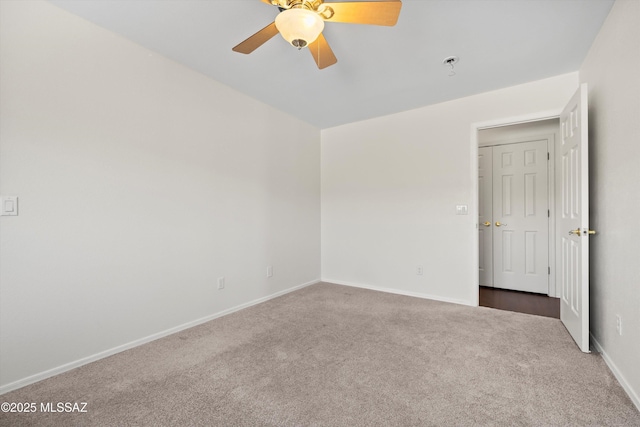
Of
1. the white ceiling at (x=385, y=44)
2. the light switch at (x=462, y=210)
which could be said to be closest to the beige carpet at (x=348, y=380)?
the light switch at (x=462, y=210)

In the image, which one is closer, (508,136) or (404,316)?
(404,316)

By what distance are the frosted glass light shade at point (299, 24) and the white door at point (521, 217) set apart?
3724 millimetres

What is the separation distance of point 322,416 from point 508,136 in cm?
424

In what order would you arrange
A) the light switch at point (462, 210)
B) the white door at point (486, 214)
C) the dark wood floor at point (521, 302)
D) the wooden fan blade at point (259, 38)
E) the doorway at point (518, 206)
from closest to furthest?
the wooden fan blade at point (259, 38)
the dark wood floor at point (521, 302)
the light switch at point (462, 210)
the doorway at point (518, 206)
the white door at point (486, 214)

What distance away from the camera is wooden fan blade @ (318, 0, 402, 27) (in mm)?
1361

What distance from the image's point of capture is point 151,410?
1.53m

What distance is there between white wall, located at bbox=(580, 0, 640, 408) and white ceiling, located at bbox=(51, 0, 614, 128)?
0.31 meters

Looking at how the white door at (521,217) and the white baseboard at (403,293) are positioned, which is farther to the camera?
the white door at (521,217)

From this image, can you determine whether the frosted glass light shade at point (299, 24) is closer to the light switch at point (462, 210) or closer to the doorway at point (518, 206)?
the light switch at point (462, 210)

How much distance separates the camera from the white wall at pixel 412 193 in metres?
3.24

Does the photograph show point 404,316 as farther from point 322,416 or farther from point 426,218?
point 322,416

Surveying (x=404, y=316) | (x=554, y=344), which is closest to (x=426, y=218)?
(x=404, y=316)

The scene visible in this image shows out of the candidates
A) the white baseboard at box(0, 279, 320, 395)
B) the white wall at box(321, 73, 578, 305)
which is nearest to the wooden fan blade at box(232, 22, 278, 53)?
the white baseboard at box(0, 279, 320, 395)

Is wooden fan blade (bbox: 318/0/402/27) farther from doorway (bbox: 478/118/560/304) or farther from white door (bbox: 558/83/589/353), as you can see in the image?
doorway (bbox: 478/118/560/304)
